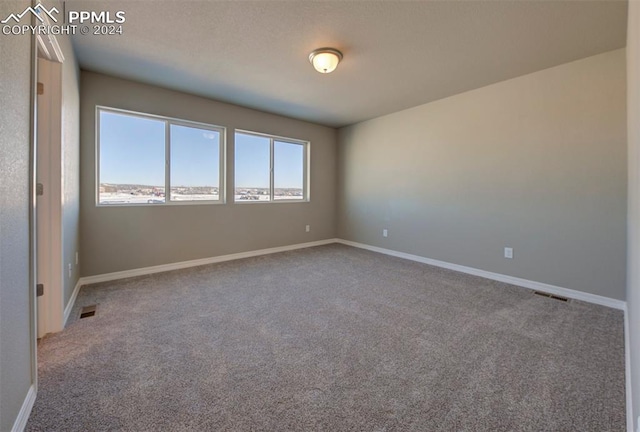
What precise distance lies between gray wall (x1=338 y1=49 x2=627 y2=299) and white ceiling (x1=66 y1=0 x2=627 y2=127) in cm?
35

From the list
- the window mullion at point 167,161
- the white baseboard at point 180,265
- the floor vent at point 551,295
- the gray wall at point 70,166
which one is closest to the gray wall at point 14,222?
the gray wall at point 70,166

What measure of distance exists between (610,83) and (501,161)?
45.5 inches

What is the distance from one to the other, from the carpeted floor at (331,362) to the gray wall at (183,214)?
625mm

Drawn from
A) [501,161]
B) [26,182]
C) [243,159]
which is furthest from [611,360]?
[243,159]

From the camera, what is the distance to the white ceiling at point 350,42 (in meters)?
2.15

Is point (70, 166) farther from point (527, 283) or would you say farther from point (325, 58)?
point (527, 283)

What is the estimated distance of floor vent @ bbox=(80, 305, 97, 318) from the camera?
245 centimetres

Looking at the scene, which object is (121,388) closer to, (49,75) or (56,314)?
(56,314)

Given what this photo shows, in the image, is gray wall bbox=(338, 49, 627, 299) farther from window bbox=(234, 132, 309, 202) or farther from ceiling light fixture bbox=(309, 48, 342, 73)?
ceiling light fixture bbox=(309, 48, 342, 73)

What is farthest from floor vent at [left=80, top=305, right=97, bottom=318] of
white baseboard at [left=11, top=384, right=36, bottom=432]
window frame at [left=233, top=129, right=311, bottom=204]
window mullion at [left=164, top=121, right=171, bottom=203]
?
window frame at [left=233, top=129, right=311, bottom=204]

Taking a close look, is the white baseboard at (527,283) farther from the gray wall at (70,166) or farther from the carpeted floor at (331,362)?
the gray wall at (70,166)

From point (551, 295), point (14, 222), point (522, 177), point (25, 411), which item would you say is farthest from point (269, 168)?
point (551, 295)

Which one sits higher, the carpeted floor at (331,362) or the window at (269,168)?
the window at (269,168)

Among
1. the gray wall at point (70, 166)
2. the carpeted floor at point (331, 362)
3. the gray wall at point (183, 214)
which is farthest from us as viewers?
the gray wall at point (183, 214)
